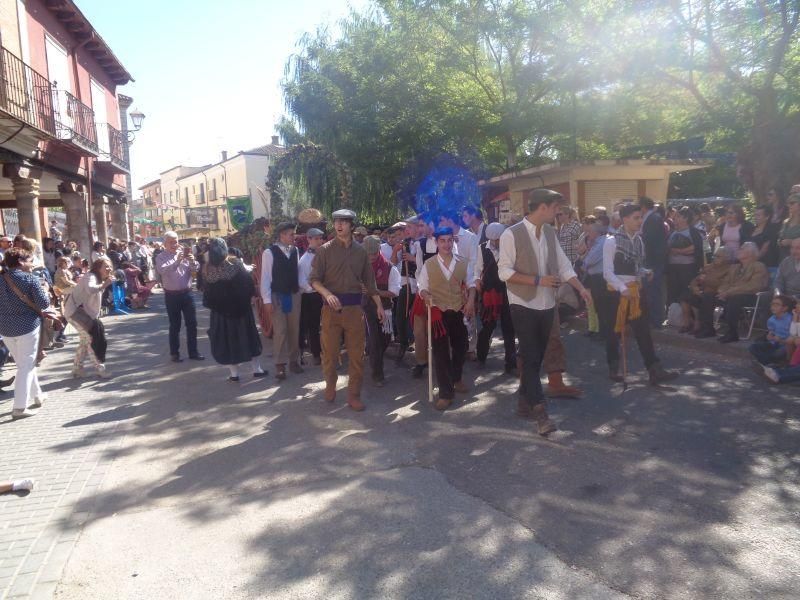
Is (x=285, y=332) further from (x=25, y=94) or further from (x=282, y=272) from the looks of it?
(x=25, y=94)

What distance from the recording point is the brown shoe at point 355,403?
6543mm

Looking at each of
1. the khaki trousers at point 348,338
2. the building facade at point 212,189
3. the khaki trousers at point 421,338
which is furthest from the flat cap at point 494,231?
the building facade at point 212,189

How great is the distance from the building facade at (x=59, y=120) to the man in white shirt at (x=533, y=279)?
9762 mm

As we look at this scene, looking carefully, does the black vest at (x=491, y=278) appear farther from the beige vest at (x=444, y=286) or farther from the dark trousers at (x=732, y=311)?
the dark trousers at (x=732, y=311)

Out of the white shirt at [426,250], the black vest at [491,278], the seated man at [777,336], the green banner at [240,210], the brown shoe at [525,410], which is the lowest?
the brown shoe at [525,410]

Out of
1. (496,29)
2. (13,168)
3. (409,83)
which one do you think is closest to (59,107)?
(13,168)

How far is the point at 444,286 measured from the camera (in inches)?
261

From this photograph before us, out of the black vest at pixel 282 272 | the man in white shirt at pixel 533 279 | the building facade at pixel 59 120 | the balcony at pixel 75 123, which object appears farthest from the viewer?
the balcony at pixel 75 123

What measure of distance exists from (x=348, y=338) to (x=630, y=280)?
281cm

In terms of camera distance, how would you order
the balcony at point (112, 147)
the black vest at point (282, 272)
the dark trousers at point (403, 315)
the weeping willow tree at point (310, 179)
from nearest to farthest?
1. the black vest at point (282, 272)
2. the dark trousers at point (403, 315)
3. the weeping willow tree at point (310, 179)
4. the balcony at point (112, 147)

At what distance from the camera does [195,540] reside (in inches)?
157

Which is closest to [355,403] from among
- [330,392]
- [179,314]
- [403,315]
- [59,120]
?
[330,392]

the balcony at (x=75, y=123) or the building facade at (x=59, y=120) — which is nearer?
the building facade at (x=59, y=120)

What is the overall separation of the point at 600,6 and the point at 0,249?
11310 mm
